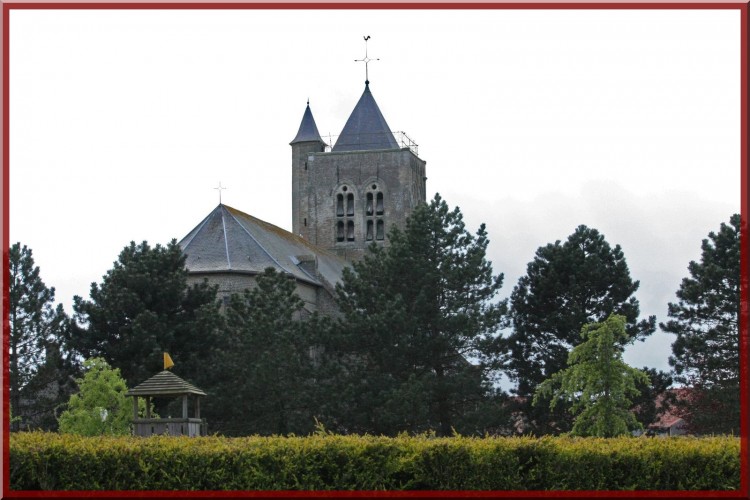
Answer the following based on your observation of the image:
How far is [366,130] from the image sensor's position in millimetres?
79688

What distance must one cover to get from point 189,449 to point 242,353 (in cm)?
2263

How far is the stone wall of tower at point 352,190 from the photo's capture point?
7788 centimetres

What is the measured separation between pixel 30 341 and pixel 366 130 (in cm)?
3682

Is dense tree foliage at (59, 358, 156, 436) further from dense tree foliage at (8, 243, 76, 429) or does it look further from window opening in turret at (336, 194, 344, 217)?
window opening in turret at (336, 194, 344, 217)

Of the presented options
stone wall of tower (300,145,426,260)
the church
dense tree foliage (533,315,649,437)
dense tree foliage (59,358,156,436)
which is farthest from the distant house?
stone wall of tower (300,145,426,260)

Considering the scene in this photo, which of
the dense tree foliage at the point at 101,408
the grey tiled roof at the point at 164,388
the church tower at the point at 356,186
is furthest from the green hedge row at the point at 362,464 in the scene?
the church tower at the point at 356,186

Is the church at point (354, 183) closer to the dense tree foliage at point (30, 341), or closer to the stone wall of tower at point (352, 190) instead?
the stone wall of tower at point (352, 190)

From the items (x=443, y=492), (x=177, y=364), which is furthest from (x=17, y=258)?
(x=443, y=492)

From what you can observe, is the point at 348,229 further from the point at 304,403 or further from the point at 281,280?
the point at 304,403

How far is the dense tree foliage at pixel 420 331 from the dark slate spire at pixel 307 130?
122 feet

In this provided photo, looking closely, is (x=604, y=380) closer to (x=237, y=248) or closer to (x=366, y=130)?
(x=237, y=248)

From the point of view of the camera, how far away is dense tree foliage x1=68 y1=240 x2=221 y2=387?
126 feet

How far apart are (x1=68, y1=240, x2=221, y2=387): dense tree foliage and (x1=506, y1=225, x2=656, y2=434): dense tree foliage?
1149cm

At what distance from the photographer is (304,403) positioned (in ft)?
122
